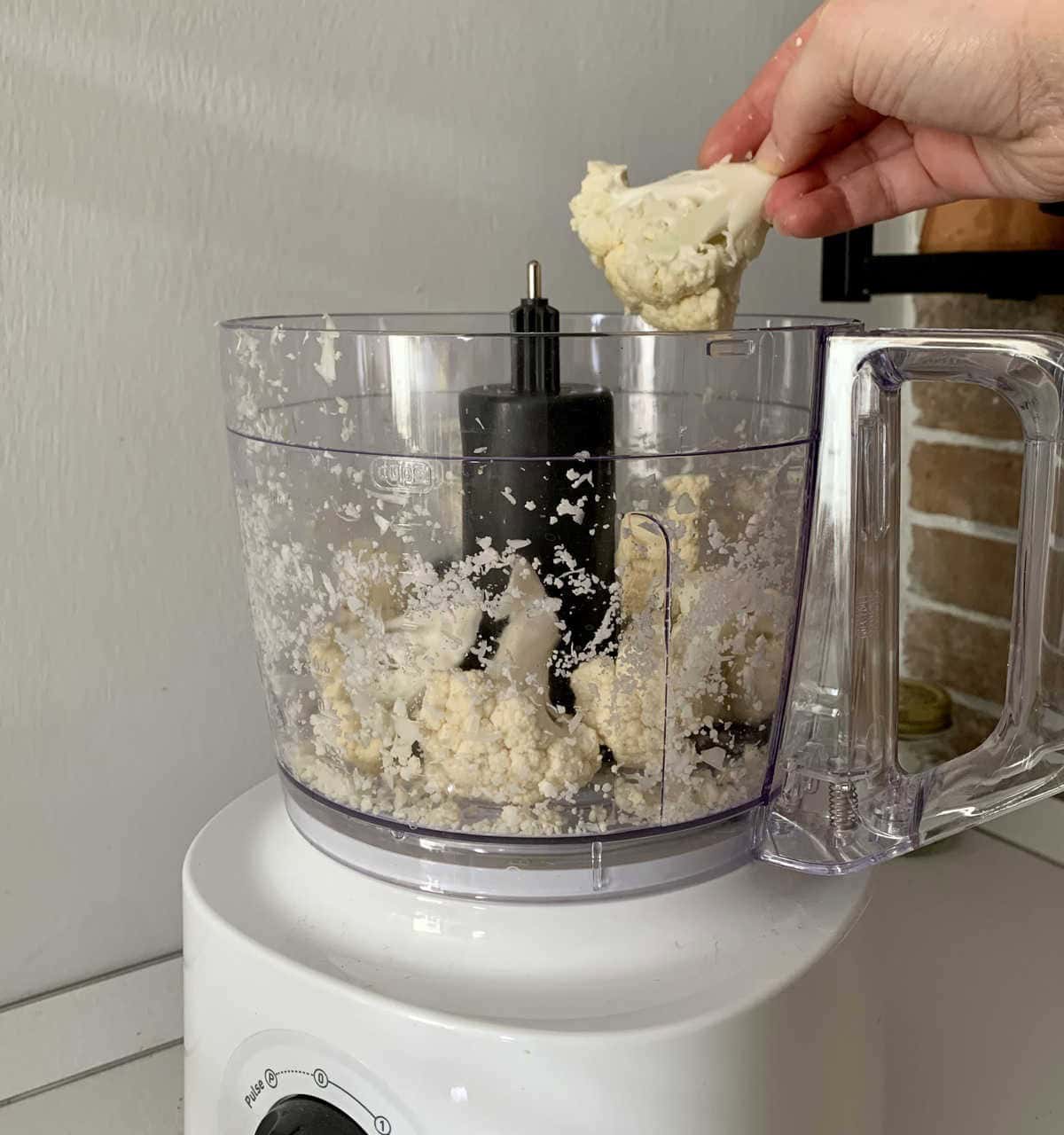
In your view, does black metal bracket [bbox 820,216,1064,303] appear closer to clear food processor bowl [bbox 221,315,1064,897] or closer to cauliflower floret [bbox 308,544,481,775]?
clear food processor bowl [bbox 221,315,1064,897]

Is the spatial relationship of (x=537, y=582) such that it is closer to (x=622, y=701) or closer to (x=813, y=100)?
(x=622, y=701)

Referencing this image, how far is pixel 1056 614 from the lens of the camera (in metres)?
0.48

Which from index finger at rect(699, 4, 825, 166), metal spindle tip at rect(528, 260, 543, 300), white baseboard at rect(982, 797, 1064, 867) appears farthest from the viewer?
white baseboard at rect(982, 797, 1064, 867)

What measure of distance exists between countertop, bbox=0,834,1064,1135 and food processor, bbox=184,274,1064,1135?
7cm

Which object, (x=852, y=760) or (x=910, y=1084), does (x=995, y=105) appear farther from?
(x=910, y=1084)

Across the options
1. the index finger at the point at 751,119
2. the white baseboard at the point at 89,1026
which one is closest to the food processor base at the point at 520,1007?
the white baseboard at the point at 89,1026

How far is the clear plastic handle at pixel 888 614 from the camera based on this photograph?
47cm

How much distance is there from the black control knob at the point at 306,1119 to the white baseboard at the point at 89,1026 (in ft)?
0.96

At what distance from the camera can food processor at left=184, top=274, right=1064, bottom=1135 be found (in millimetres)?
443

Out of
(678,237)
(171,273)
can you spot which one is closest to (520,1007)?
(678,237)

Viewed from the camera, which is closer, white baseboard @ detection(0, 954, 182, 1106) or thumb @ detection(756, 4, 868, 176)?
thumb @ detection(756, 4, 868, 176)

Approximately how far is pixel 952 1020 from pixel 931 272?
0.47 m

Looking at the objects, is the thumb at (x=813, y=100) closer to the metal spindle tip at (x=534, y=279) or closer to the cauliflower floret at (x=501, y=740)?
the metal spindle tip at (x=534, y=279)

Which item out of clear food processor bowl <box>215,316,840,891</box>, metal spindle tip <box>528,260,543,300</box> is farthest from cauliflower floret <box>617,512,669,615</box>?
metal spindle tip <box>528,260,543,300</box>
